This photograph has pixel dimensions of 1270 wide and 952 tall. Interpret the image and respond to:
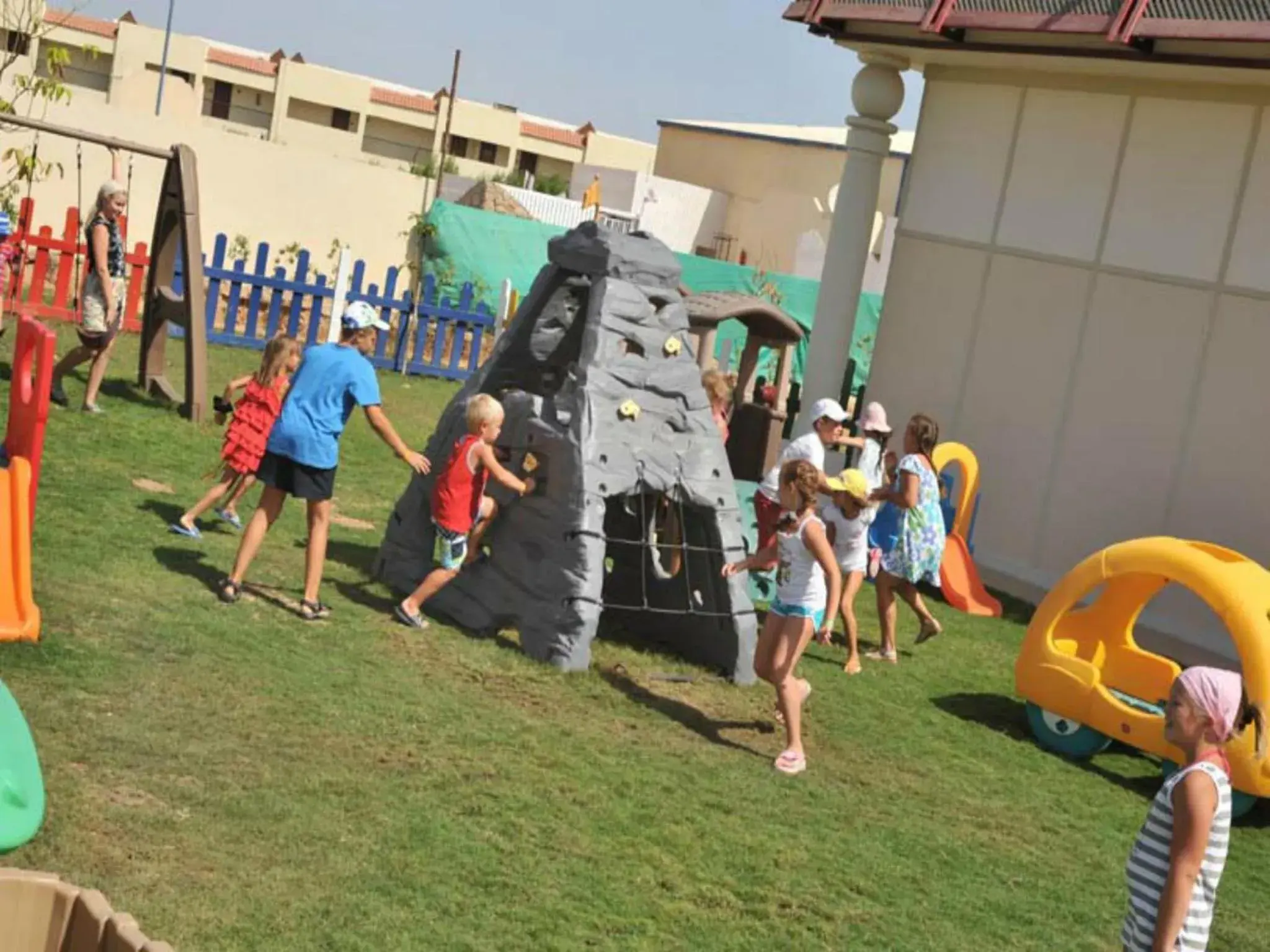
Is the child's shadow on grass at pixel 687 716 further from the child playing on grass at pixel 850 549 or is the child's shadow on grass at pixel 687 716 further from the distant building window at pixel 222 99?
the distant building window at pixel 222 99

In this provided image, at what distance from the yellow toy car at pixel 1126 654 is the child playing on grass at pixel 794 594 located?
6.56 feet

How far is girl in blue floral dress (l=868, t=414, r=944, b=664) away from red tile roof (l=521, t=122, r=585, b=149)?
57438mm

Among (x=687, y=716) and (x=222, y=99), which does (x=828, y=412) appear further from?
(x=222, y=99)

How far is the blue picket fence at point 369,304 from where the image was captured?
59.6ft

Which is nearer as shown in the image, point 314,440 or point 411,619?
point 314,440

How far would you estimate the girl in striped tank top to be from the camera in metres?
4.31

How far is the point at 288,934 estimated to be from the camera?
510 cm

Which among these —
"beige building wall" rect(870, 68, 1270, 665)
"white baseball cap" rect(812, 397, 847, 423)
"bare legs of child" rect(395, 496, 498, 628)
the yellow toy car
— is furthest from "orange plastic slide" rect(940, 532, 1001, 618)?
"bare legs of child" rect(395, 496, 498, 628)

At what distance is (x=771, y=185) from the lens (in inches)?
1827

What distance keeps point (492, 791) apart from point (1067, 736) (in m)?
3.96

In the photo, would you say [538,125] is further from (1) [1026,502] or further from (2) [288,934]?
(2) [288,934]

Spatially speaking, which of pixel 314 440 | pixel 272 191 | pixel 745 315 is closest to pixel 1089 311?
pixel 745 315

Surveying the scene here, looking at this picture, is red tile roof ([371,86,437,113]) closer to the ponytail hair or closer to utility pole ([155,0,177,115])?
utility pole ([155,0,177,115])

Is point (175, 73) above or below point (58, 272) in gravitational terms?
above
